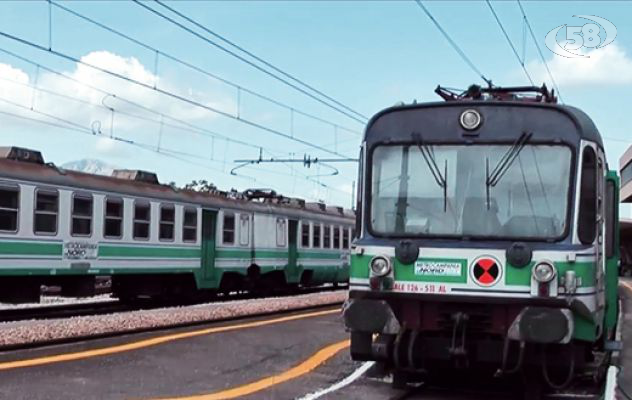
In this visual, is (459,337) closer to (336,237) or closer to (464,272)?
(464,272)

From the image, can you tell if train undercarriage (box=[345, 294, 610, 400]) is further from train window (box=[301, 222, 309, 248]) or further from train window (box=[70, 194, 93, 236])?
train window (box=[301, 222, 309, 248])

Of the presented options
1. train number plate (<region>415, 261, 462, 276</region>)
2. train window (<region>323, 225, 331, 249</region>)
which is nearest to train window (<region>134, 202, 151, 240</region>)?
train window (<region>323, 225, 331, 249</region>)

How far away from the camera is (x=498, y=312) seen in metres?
7.32

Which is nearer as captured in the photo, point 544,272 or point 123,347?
point 544,272

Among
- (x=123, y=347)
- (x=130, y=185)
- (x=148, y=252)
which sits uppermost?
(x=130, y=185)

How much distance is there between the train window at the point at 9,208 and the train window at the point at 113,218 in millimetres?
2634

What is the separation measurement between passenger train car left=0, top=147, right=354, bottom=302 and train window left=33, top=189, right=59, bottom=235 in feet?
0.06

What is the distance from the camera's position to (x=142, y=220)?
62.6ft

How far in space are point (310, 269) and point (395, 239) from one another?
2029 centimetres

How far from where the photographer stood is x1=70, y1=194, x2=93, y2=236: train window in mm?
16922

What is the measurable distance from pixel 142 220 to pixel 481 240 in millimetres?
12888

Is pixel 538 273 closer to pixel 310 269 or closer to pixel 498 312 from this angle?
pixel 498 312

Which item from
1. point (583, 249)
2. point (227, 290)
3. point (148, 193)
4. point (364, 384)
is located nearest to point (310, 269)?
point (227, 290)

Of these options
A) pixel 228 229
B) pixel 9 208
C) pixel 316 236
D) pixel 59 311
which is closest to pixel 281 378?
pixel 9 208
